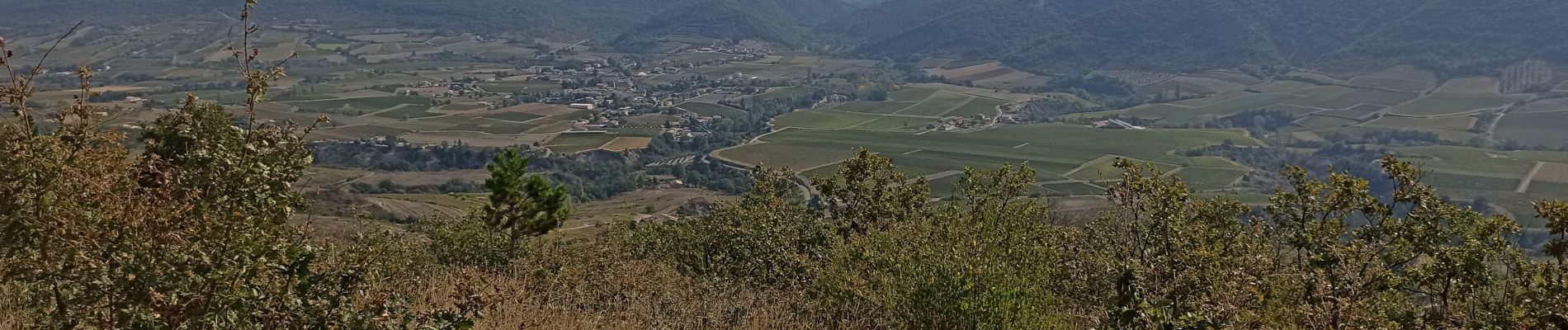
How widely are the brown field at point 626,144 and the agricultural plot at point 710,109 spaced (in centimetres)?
2162

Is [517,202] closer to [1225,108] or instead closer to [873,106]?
[873,106]

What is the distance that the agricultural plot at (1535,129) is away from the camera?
84.8 metres

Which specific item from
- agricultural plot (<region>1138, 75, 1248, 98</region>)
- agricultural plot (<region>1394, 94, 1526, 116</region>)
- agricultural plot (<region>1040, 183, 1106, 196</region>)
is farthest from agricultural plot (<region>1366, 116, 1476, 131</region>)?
agricultural plot (<region>1040, 183, 1106, 196</region>)

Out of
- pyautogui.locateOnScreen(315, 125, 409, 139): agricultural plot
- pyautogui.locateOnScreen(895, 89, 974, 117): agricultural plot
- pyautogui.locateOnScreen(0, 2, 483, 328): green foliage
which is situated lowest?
pyautogui.locateOnScreen(315, 125, 409, 139): agricultural plot

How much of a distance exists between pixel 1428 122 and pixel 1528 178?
3382 centimetres

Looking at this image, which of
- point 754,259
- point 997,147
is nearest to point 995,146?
point 997,147

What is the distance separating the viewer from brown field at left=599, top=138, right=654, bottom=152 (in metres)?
92.9

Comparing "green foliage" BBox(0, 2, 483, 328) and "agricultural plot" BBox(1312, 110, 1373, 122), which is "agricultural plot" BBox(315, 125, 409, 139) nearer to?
"green foliage" BBox(0, 2, 483, 328)

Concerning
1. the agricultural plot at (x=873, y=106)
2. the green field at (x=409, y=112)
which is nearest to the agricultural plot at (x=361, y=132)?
the green field at (x=409, y=112)

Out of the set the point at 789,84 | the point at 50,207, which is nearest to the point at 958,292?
the point at 50,207

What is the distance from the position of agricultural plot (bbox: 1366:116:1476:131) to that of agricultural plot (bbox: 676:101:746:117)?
255 ft

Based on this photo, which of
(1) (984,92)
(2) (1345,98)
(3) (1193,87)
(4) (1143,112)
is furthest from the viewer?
(3) (1193,87)

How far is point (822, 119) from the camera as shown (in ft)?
382

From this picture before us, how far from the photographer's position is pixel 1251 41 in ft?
586
